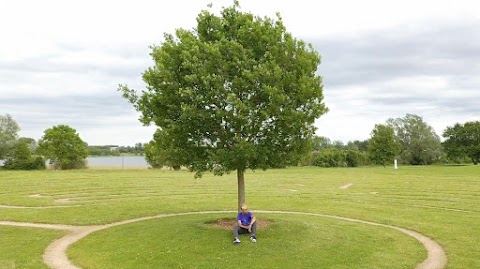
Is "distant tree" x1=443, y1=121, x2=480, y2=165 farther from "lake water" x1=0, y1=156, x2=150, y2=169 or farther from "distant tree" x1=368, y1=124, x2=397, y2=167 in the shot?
"lake water" x1=0, y1=156, x2=150, y2=169

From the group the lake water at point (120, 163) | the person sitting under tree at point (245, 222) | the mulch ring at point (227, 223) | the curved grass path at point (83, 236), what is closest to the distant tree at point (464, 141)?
the lake water at point (120, 163)

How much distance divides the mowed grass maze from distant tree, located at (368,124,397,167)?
33471 millimetres

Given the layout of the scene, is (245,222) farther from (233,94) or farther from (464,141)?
(464,141)

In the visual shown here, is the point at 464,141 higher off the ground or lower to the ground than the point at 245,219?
higher

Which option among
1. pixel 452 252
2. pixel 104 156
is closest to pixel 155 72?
pixel 452 252

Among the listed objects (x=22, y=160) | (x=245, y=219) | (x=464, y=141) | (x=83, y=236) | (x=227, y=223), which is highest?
(x=464, y=141)

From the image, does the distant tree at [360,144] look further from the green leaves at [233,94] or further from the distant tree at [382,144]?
the green leaves at [233,94]

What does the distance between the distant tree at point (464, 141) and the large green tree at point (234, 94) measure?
8661 centimetres

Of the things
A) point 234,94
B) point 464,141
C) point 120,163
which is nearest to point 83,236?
point 234,94

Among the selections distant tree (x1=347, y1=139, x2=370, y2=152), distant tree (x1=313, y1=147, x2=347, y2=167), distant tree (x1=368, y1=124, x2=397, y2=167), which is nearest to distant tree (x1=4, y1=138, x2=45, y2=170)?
distant tree (x1=313, y1=147, x2=347, y2=167)

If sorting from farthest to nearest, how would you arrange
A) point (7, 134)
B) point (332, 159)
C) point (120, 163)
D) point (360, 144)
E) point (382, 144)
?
point (360, 144)
point (332, 159)
point (120, 163)
point (7, 134)
point (382, 144)

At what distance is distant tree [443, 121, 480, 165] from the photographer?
95312 mm

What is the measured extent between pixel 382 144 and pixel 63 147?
187 ft

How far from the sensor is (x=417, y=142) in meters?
96.0
